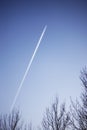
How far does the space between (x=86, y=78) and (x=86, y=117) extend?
7.80 ft

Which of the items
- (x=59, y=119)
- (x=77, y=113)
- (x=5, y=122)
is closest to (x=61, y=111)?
(x=59, y=119)

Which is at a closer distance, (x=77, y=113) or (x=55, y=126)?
(x=77, y=113)

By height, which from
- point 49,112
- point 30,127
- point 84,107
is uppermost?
point 84,107


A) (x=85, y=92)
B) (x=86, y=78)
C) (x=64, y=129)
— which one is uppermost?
(x=86, y=78)

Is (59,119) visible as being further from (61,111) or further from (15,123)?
(15,123)

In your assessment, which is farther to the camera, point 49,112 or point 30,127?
point 30,127

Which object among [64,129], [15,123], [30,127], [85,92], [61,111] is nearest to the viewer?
[85,92]

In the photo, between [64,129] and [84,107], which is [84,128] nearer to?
[84,107]

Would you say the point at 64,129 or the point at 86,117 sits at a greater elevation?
the point at 86,117

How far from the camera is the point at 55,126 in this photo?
14938 millimetres

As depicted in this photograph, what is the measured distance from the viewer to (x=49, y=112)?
16.3 meters

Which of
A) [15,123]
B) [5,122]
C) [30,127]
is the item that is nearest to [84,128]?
[15,123]

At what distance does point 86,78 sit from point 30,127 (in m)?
16.4

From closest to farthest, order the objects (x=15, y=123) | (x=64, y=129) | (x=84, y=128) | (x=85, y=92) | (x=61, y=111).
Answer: (x=84, y=128) → (x=85, y=92) → (x=64, y=129) → (x=61, y=111) → (x=15, y=123)
